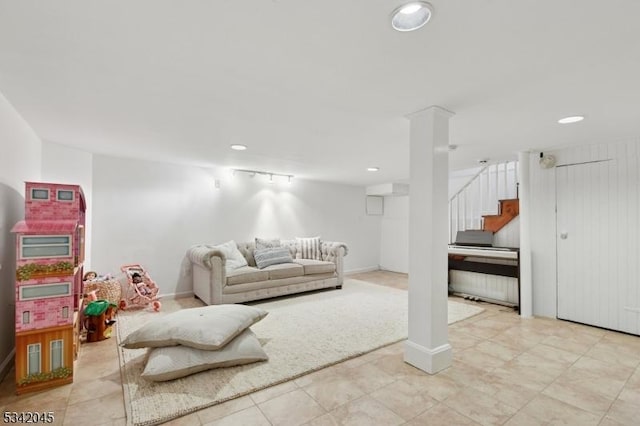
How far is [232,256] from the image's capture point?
4520 millimetres

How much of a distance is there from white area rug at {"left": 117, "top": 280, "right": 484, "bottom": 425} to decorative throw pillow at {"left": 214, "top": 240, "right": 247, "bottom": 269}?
0.66 m

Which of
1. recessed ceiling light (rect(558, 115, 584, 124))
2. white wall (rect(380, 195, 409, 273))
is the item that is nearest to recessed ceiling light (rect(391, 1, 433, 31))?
recessed ceiling light (rect(558, 115, 584, 124))

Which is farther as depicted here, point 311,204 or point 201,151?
point 311,204

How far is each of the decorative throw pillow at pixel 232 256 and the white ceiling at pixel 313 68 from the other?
1.95m

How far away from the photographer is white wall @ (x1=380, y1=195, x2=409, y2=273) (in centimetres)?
698

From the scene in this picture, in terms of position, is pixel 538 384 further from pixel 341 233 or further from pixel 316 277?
pixel 341 233

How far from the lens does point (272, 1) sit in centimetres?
122

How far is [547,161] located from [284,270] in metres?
3.78

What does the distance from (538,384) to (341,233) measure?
15.9ft

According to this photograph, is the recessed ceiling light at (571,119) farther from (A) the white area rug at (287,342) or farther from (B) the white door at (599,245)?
(A) the white area rug at (287,342)

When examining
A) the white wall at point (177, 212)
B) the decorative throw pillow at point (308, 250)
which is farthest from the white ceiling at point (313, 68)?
the decorative throw pillow at point (308, 250)

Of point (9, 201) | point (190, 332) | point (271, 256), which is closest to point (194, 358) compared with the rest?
point (190, 332)

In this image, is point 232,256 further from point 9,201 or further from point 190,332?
point 9,201

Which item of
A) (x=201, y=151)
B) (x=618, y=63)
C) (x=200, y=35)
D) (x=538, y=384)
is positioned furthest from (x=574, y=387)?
(x=201, y=151)
